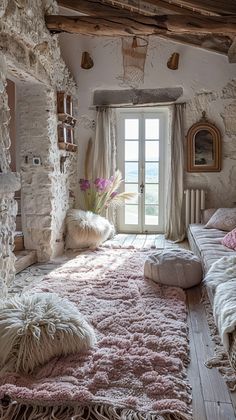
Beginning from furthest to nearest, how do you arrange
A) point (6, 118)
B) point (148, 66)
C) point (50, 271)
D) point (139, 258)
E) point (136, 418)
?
point (148, 66) < point (139, 258) < point (50, 271) < point (6, 118) < point (136, 418)

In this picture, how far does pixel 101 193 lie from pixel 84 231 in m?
0.81

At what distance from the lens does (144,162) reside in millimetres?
6242

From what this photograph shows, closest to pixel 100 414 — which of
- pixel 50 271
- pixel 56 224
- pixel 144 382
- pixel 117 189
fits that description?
pixel 144 382

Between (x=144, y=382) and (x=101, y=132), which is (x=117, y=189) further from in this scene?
(x=144, y=382)

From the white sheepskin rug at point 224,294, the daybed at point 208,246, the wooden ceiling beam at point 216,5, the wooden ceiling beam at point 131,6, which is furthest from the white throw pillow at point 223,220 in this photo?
the wooden ceiling beam at point 131,6

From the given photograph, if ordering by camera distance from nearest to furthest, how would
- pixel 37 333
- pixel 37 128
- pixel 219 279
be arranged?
pixel 37 333, pixel 219 279, pixel 37 128

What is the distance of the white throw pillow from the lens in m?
4.95

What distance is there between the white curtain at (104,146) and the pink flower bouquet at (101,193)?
0.76ft

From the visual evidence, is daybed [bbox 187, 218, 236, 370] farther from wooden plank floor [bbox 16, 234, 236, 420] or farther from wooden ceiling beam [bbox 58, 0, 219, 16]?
wooden ceiling beam [bbox 58, 0, 219, 16]

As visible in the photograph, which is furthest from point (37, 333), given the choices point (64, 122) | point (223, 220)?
point (64, 122)

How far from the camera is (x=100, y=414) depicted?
1778mm

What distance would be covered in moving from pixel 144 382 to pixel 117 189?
4479mm

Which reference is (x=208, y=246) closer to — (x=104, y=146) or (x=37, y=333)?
(x=37, y=333)

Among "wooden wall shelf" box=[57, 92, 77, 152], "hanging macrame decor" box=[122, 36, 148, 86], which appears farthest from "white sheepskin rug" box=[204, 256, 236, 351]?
"wooden wall shelf" box=[57, 92, 77, 152]
